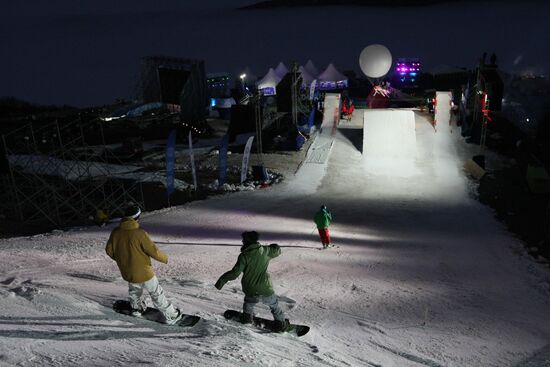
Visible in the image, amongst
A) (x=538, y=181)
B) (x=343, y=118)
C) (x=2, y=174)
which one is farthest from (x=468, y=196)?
(x=2, y=174)

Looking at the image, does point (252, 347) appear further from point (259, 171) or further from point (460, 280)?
point (259, 171)

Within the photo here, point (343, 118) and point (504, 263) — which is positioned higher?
point (343, 118)

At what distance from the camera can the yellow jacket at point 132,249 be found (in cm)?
510

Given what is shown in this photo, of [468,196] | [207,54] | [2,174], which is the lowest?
[468,196]

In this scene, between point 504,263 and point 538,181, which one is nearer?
point 504,263

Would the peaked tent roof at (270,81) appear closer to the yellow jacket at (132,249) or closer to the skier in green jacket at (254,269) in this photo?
the skier in green jacket at (254,269)

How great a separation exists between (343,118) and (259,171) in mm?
13235

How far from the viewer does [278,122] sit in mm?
31141

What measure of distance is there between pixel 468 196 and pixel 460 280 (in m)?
9.65

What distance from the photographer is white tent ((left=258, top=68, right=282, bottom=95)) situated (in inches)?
1560

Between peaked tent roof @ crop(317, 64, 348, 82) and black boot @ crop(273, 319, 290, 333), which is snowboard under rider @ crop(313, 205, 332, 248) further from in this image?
peaked tent roof @ crop(317, 64, 348, 82)

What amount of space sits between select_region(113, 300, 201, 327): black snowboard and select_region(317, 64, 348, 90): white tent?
36194mm

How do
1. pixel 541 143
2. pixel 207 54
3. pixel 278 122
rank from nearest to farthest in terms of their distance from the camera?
pixel 541 143 → pixel 278 122 → pixel 207 54

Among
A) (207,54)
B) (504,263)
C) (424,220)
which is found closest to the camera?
(504,263)
